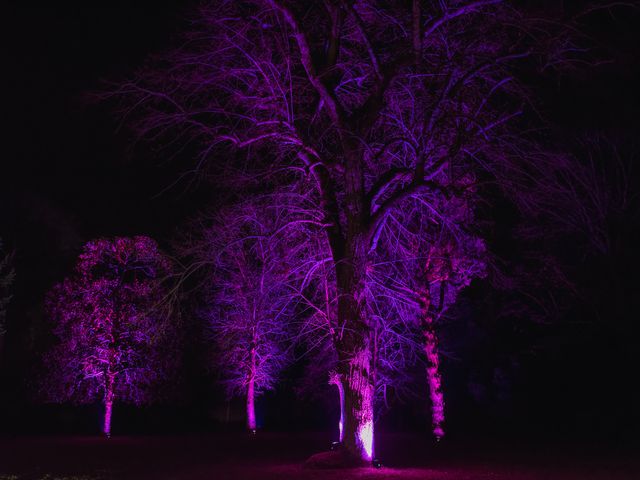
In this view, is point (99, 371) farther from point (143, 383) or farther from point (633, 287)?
point (633, 287)

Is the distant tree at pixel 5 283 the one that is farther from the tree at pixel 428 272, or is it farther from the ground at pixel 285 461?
the tree at pixel 428 272

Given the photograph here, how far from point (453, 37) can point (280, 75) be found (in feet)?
12.3

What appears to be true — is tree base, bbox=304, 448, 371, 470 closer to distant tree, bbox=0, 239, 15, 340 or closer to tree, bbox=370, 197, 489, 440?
tree, bbox=370, 197, 489, 440

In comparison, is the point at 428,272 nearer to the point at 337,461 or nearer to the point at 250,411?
the point at 337,461

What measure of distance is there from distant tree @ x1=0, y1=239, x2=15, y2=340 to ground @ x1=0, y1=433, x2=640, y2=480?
1425 centimetres

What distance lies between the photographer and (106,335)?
28188 mm

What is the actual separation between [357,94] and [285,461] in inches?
368

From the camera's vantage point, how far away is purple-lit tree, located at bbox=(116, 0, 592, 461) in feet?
42.3

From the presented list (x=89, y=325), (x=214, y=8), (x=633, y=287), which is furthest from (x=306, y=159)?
(x=89, y=325)

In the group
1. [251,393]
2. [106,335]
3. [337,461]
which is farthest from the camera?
[251,393]

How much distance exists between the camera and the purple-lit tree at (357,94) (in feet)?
42.3

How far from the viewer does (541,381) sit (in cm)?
2919

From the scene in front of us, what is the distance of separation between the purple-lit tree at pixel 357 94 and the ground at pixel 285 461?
185 cm

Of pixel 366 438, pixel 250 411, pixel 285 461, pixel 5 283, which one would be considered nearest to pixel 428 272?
pixel 285 461
